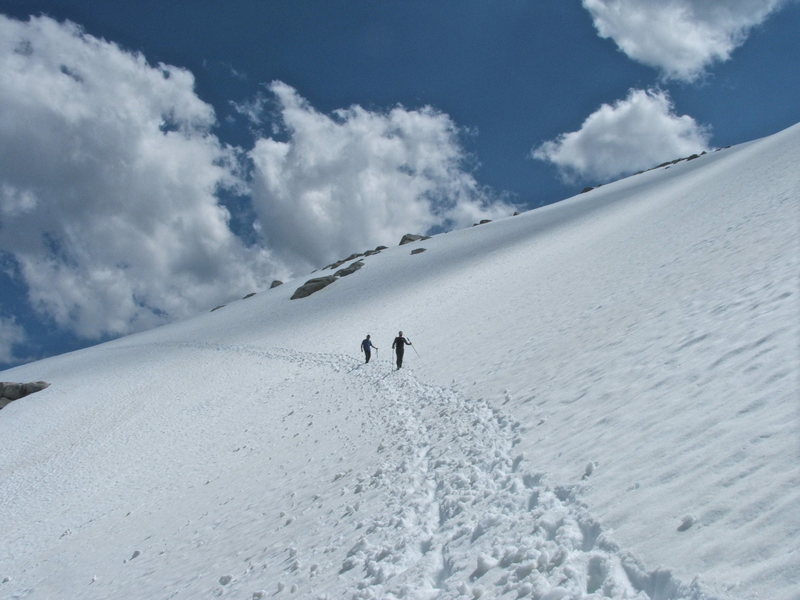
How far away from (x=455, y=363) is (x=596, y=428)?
10101mm

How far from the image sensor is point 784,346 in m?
6.89

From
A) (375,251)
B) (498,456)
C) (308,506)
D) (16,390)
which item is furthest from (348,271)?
(498,456)

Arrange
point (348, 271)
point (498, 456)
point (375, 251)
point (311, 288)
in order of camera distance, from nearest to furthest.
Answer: point (498, 456) < point (311, 288) < point (348, 271) < point (375, 251)

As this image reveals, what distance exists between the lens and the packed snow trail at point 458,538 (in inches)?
196

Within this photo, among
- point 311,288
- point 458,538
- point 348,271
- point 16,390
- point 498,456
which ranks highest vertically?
point 348,271

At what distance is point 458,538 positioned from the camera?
6621mm

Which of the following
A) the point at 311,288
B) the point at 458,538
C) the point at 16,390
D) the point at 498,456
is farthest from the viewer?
the point at 311,288

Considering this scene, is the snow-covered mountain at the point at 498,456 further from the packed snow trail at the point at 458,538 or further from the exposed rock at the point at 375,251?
the exposed rock at the point at 375,251

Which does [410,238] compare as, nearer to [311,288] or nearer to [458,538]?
[311,288]

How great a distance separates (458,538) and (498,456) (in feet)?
7.81

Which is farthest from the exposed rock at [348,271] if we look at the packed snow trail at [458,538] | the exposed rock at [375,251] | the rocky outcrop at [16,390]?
the packed snow trail at [458,538]

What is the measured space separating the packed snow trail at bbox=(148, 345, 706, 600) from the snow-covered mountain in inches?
1.4

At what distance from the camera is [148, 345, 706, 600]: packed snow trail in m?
4.98

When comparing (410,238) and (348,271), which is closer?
(348,271)
